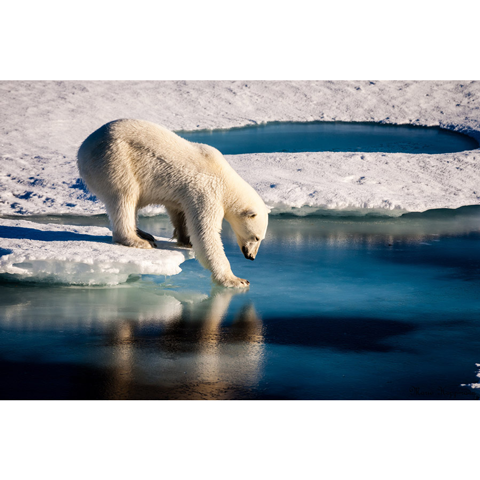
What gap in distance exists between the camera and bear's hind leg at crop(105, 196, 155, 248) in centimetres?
619

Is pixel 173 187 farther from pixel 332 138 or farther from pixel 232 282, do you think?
pixel 332 138

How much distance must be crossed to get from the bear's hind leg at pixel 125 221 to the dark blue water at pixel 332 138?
689cm

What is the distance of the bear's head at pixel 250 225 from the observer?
6.05 metres

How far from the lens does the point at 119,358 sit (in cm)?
440

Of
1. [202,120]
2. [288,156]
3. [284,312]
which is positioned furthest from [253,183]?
[202,120]

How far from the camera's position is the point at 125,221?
6.23 meters

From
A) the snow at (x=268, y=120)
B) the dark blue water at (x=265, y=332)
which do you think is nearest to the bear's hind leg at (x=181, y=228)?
the dark blue water at (x=265, y=332)

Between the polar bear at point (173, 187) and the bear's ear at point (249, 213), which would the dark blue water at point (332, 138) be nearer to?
the polar bear at point (173, 187)

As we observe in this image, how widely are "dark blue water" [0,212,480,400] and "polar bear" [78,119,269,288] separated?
0.46 metres

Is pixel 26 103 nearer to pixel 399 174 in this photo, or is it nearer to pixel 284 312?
pixel 399 174

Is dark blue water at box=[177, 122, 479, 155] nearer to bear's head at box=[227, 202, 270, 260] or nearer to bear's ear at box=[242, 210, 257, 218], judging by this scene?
bear's head at box=[227, 202, 270, 260]

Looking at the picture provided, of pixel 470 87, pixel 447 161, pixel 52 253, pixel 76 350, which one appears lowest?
pixel 76 350

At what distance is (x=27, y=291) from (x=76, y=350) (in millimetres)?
1498

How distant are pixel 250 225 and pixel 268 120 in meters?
10.6
